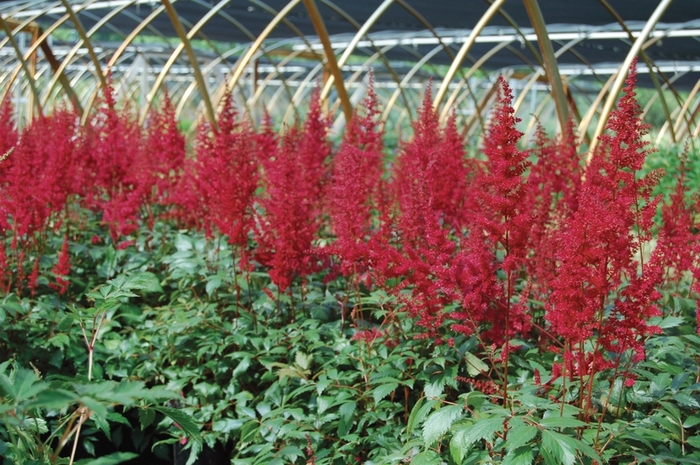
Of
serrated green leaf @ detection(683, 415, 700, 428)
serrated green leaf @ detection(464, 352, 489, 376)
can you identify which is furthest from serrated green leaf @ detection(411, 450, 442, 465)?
serrated green leaf @ detection(683, 415, 700, 428)

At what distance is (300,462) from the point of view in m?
3.40

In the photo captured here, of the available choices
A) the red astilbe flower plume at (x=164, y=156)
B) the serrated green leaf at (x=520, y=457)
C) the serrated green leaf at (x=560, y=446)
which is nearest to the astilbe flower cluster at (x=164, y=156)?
the red astilbe flower plume at (x=164, y=156)

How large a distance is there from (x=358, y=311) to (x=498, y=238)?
136 centimetres

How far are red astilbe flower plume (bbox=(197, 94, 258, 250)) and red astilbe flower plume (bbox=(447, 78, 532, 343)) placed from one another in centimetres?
125

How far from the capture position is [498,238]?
9.23 feet

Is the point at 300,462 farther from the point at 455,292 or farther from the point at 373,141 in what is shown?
the point at 373,141

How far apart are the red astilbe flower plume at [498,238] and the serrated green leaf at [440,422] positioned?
1.17 ft

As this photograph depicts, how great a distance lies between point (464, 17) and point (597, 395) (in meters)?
11.3

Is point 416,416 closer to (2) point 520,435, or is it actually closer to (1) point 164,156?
(2) point 520,435

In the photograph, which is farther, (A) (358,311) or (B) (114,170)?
(B) (114,170)

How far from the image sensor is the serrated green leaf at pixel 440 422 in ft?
8.69

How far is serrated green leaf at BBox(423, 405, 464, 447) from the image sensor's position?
2.65m

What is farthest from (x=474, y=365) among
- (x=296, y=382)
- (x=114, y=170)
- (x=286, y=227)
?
(x=114, y=170)

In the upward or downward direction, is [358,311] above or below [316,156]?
below
